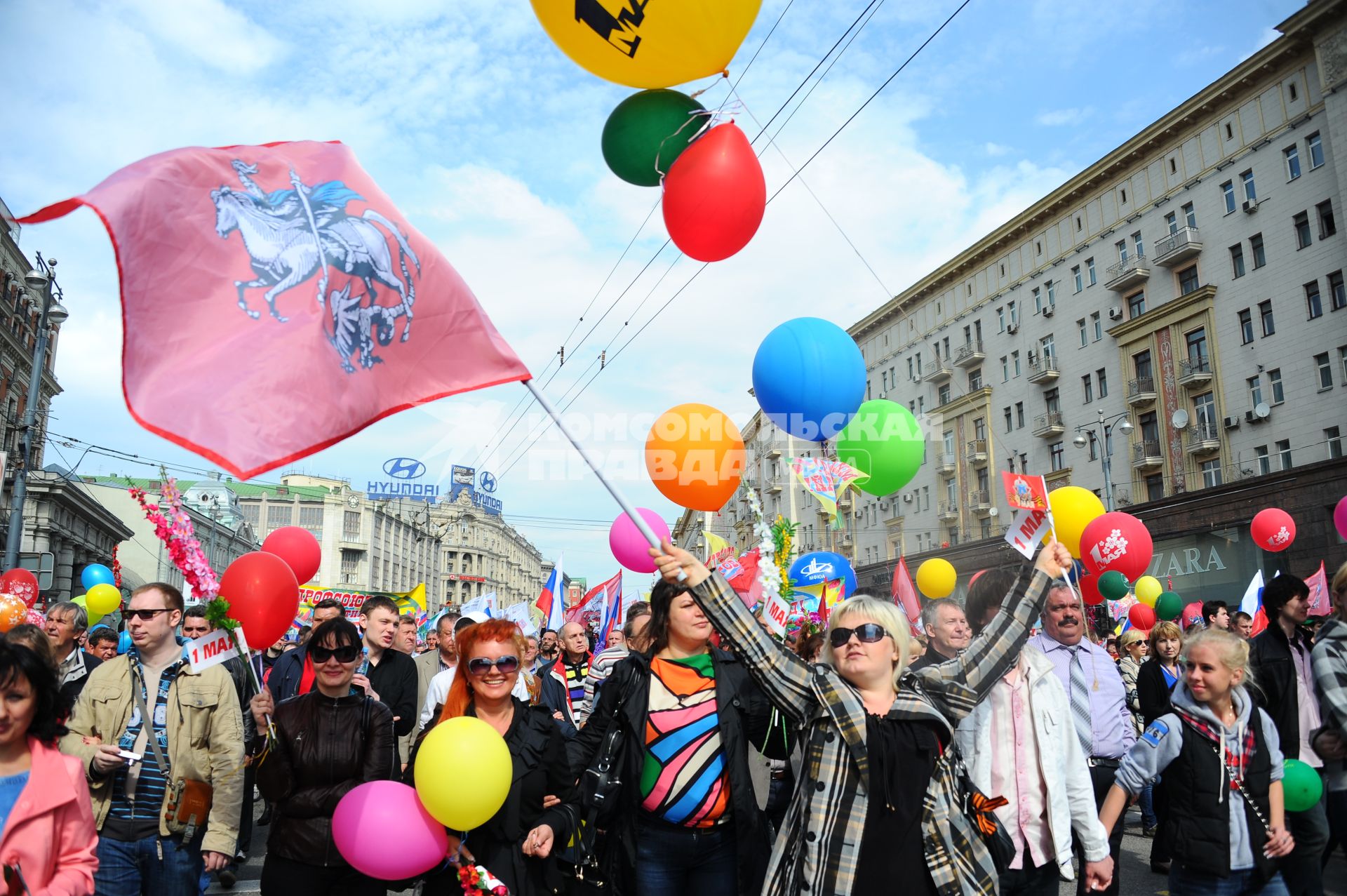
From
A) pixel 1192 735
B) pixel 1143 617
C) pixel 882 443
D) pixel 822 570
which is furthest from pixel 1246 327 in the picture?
pixel 1192 735

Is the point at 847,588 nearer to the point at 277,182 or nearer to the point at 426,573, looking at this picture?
the point at 277,182

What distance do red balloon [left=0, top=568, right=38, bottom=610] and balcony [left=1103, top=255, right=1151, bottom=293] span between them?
36124 millimetres

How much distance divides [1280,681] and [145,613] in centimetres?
630

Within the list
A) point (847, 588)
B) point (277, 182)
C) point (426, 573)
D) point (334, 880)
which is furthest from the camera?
point (426, 573)

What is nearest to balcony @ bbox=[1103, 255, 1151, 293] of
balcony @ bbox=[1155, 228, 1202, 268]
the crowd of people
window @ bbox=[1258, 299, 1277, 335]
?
balcony @ bbox=[1155, 228, 1202, 268]

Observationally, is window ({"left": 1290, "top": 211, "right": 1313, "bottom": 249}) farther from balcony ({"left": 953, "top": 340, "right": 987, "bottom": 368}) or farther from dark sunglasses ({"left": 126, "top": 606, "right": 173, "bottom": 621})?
dark sunglasses ({"left": 126, "top": 606, "right": 173, "bottom": 621})

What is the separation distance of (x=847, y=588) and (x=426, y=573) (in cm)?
13046

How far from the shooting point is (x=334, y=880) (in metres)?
4.13

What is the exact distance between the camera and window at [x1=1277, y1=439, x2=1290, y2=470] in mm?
29500

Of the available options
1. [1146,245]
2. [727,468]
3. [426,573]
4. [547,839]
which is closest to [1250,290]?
[1146,245]

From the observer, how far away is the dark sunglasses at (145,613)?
4.57 meters

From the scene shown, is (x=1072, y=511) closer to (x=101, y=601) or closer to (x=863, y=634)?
(x=863, y=634)

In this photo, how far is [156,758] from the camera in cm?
432

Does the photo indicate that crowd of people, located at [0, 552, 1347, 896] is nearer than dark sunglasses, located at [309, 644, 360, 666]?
Yes
